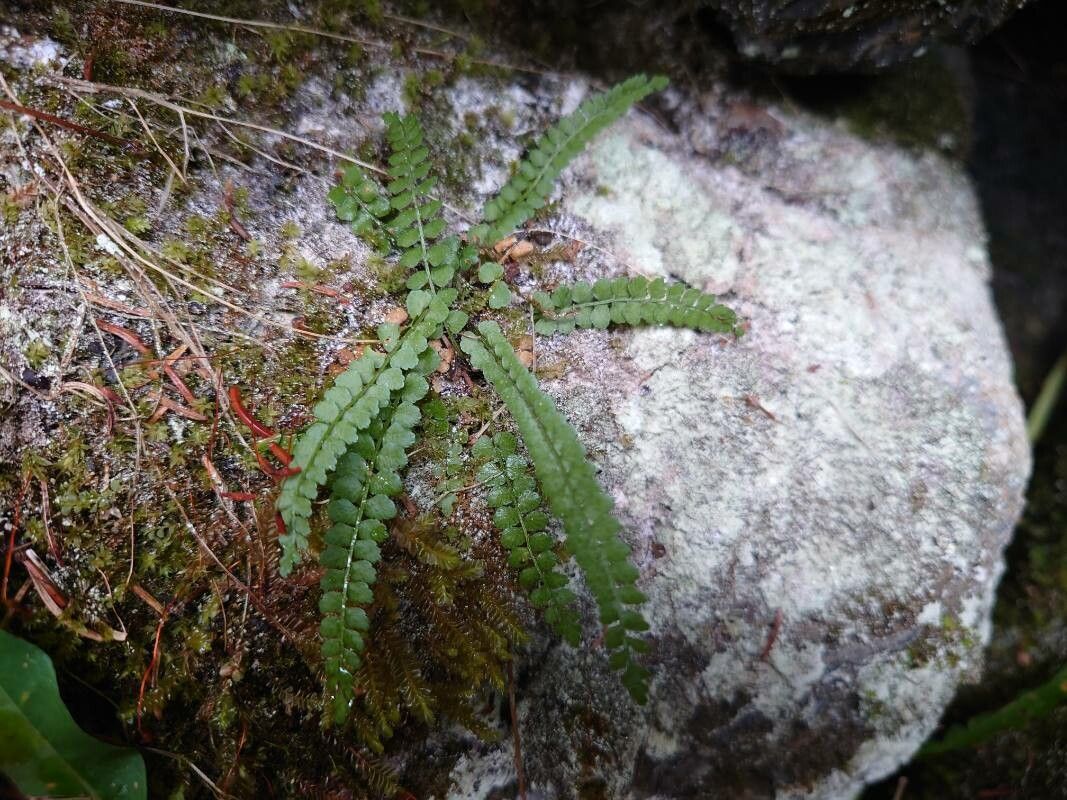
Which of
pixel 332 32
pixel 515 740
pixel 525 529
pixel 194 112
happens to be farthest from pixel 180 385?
pixel 515 740

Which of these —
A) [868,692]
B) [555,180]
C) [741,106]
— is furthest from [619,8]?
[868,692]

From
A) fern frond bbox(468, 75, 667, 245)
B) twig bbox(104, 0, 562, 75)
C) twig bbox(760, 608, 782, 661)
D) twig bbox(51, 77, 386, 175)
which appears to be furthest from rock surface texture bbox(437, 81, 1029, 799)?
twig bbox(51, 77, 386, 175)

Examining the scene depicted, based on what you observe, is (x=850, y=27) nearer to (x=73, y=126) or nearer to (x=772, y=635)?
(x=772, y=635)

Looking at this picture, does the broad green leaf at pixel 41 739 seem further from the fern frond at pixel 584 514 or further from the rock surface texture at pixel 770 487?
the fern frond at pixel 584 514

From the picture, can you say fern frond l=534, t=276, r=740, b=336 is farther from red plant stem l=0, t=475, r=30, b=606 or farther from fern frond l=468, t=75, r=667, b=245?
red plant stem l=0, t=475, r=30, b=606

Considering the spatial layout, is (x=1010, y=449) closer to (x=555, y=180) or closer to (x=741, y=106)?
(x=741, y=106)

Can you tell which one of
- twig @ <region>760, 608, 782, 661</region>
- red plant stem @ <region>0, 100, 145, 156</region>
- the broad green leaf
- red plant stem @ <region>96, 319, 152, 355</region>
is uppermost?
red plant stem @ <region>0, 100, 145, 156</region>

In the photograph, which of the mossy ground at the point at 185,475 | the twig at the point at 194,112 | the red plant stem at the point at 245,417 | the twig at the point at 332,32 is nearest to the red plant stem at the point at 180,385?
the mossy ground at the point at 185,475
